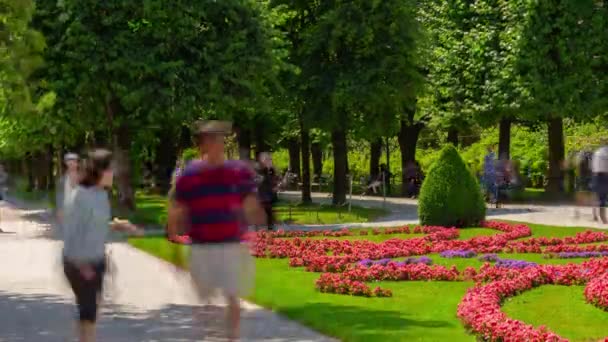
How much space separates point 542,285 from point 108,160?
778 cm

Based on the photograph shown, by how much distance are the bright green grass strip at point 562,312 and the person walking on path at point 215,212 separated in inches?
145

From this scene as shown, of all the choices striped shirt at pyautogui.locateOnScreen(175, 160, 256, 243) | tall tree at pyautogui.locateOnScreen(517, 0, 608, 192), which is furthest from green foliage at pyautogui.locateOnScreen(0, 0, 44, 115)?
tall tree at pyautogui.locateOnScreen(517, 0, 608, 192)

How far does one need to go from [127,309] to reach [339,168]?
2751 cm

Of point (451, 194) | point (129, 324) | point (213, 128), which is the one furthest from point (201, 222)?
point (451, 194)

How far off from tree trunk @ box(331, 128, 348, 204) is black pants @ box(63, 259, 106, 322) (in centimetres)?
3084

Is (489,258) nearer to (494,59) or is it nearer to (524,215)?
(524,215)

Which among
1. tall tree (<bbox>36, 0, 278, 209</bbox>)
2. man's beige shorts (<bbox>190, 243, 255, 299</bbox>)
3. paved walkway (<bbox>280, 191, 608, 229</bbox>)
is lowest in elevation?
paved walkway (<bbox>280, 191, 608, 229</bbox>)

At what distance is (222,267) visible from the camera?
9.09m

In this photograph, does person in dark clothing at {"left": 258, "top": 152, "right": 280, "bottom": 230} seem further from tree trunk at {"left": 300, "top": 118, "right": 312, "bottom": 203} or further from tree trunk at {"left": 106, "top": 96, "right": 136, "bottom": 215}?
tree trunk at {"left": 300, "top": 118, "right": 312, "bottom": 203}

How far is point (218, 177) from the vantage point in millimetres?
9102

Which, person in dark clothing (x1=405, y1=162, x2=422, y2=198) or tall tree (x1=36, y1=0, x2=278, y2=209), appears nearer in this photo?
tall tree (x1=36, y1=0, x2=278, y2=209)

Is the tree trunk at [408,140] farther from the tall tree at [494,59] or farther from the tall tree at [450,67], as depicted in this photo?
the tall tree at [494,59]

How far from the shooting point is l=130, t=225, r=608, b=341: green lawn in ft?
36.8

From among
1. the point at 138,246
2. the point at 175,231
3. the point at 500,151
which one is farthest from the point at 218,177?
the point at 500,151
